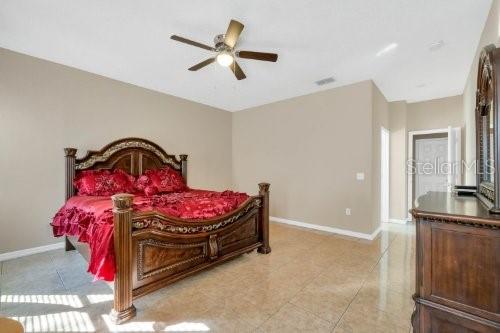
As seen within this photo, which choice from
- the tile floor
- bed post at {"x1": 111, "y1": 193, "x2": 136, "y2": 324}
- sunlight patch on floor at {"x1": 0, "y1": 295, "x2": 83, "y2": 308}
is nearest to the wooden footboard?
bed post at {"x1": 111, "y1": 193, "x2": 136, "y2": 324}

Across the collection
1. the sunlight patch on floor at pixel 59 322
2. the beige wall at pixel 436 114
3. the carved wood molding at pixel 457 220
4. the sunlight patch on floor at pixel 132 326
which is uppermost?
the beige wall at pixel 436 114

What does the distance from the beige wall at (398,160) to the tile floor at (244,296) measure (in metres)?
2.06

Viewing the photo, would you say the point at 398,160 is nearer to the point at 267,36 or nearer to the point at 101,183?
the point at 267,36

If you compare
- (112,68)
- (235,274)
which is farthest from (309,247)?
(112,68)

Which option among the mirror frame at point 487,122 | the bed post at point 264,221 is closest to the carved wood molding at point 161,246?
the bed post at point 264,221

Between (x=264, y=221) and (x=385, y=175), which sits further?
(x=385, y=175)

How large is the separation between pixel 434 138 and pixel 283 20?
14.7ft

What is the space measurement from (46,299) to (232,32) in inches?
119

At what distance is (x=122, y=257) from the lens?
6.04 feet

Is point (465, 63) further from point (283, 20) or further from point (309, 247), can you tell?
point (309, 247)

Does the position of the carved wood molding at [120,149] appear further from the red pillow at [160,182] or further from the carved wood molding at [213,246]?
the carved wood molding at [213,246]

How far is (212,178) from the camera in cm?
562

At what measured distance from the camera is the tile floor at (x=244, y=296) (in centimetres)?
182

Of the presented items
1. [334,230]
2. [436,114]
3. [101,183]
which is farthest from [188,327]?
[436,114]
